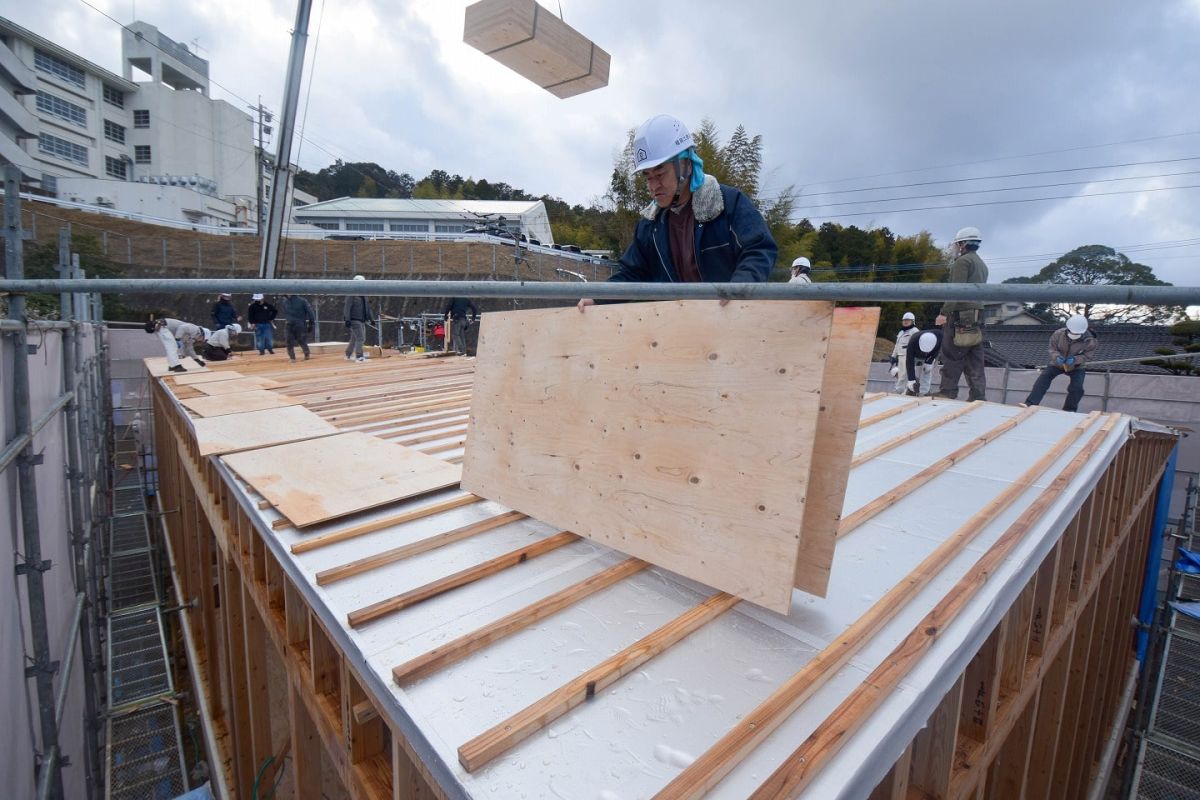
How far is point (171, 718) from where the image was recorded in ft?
22.6

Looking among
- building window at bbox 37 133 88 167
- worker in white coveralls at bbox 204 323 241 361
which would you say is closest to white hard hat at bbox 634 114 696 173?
worker in white coveralls at bbox 204 323 241 361

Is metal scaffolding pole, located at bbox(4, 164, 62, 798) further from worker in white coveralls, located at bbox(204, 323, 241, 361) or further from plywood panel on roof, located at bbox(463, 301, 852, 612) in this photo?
worker in white coveralls, located at bbox(204, 323, 241, 361)

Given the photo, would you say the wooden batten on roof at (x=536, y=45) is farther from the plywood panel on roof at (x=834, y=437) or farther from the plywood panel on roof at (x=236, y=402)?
the plywood panel on roof at (x=236, y=402)

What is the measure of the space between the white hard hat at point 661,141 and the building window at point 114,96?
55556 mm

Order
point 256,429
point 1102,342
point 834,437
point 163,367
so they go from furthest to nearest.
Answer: point 1102,342
point 163,367
point 256,429
point 834,437

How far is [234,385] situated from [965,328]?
29.1ft

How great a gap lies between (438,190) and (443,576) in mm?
72861

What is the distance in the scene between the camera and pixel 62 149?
38.2 metres

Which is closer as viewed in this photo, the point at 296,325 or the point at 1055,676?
the point at 1055,676

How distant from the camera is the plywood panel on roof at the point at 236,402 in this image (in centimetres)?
564

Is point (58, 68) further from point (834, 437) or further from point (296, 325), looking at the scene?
point (834, 437)

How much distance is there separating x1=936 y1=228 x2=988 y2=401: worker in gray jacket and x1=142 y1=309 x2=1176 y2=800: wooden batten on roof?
2.27 m

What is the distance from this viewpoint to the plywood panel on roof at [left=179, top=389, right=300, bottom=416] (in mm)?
5645

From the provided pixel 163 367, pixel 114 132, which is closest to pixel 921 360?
pixel 163 367
